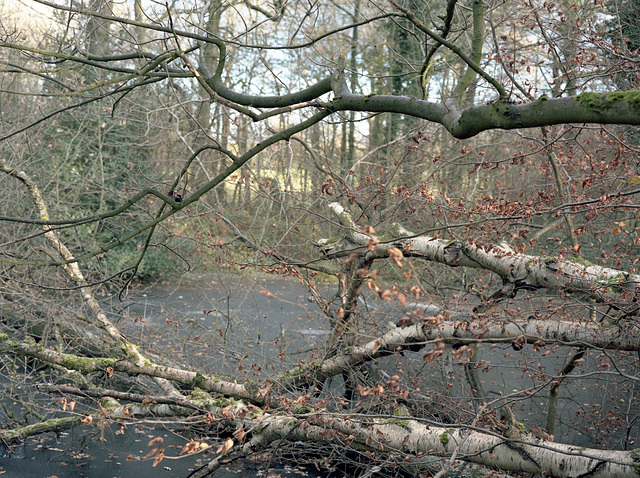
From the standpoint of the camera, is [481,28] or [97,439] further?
[97,439]

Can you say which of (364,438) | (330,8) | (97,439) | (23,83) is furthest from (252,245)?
(330,8)

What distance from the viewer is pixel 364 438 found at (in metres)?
5.10

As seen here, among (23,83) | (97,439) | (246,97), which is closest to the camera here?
(246,97)

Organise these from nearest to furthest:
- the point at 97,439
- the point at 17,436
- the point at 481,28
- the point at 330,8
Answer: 1. the point at 481,28
2. the point at 17,436
3. the point at 97,439
4. the point at 330,8

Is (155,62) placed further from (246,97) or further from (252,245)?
(252,245)

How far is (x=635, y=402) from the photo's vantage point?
6402mm

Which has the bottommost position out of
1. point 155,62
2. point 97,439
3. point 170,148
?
point 97,439

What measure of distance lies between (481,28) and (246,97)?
157cm

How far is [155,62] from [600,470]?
13.7 ft

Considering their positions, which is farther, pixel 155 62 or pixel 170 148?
pixel 170 148

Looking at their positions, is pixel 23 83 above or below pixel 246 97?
above

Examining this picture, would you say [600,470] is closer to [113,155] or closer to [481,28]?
[481,28]

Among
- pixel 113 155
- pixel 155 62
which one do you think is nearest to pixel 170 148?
pixel 113 155

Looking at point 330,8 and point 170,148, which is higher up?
point 330,8
